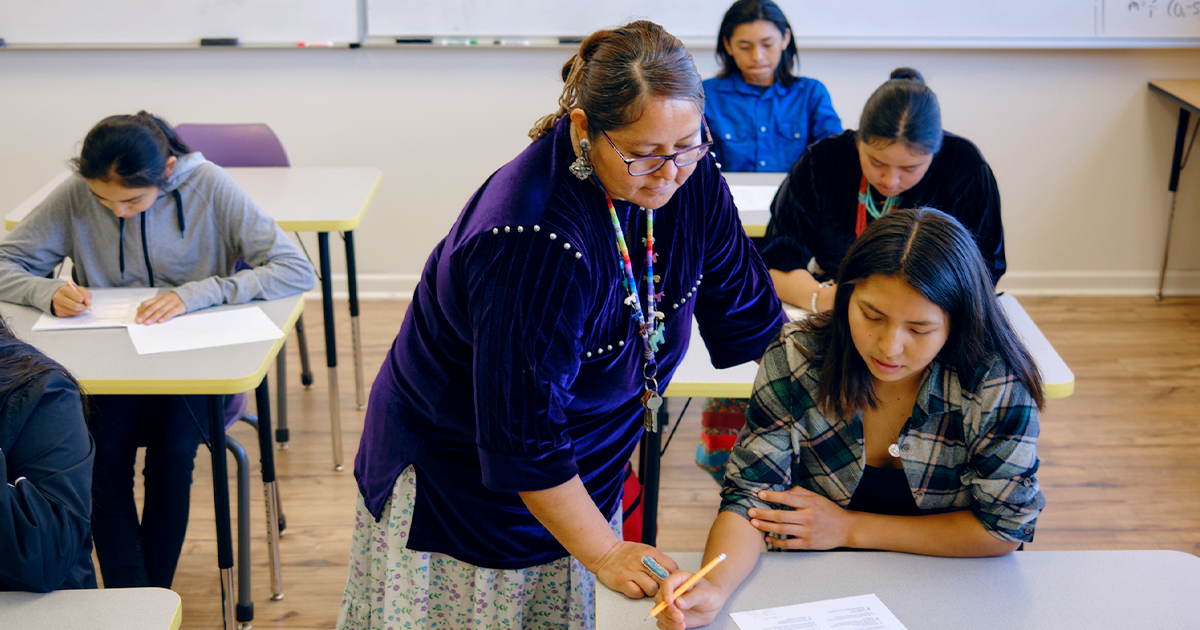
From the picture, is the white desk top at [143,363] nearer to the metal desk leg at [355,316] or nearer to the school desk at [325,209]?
the school desk at [325,209]

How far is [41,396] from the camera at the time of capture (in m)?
1.37

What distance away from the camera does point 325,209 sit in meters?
2.72

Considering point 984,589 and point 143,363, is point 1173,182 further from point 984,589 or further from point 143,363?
point 143,363

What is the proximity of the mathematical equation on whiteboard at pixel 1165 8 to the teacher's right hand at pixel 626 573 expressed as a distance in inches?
141

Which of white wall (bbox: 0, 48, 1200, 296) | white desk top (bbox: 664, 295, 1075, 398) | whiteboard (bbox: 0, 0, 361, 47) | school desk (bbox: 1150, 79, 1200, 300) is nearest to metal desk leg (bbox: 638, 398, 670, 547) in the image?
white desk top (bbox: 664, 295, 1075, 398)

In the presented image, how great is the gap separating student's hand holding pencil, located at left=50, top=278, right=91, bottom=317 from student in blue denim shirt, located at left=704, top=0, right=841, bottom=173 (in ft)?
6.28

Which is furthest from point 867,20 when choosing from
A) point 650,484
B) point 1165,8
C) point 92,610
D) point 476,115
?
point 92,610

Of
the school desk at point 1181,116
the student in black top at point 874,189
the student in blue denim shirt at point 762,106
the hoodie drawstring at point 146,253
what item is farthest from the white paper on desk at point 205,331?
the school desk at point 1181,116

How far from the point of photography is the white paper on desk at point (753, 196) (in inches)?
110

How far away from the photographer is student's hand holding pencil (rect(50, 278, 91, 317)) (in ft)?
6.86

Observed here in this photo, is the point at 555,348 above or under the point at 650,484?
above

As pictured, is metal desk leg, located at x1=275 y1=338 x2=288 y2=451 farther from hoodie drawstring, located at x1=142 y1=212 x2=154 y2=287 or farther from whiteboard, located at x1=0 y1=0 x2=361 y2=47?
whiteboard, located at x1=0 y1=0 x2=361 y2=47

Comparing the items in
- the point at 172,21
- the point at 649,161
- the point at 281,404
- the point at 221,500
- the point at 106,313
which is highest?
the point at 172,21

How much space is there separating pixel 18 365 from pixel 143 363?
1.67 ft
